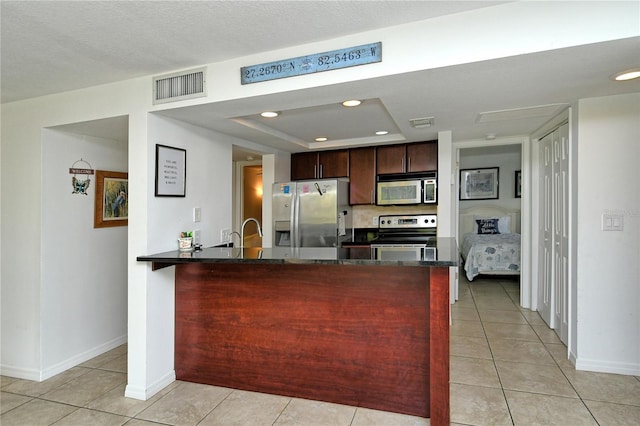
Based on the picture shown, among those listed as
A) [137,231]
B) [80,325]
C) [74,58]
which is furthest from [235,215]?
[74,58]

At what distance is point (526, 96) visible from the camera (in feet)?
8.09

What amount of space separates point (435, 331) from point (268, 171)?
313 centimetres

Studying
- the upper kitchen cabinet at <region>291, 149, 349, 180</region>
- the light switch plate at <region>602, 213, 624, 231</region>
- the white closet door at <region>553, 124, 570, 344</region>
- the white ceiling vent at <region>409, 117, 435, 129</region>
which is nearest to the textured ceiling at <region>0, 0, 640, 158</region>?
the white ceiling vent at <region>409, 117, 435, 129</region>

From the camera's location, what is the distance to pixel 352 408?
233 cm

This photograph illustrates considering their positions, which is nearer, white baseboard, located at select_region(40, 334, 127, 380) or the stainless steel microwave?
white baseboard, located at select_region(40, 334, 127, 380)

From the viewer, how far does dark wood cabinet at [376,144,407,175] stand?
4.48 metres

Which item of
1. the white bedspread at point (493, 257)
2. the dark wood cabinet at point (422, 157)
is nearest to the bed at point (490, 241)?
the white bedspread at point (493, 257)

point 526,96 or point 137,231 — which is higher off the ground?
point 526,96

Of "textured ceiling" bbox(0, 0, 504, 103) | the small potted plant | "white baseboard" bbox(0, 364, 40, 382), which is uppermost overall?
"textured ceiling" bbox(0, 0, 504, 103)

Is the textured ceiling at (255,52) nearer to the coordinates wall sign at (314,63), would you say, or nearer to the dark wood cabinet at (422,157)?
the coordinates wall sign at (314,63)

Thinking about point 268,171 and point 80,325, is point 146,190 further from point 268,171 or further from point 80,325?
point 268,171

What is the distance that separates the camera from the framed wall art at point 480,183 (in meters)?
7.25

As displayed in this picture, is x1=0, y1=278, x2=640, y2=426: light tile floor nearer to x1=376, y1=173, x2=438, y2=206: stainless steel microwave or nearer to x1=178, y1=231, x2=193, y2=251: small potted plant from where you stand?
x1=178, y1=231, x2=193, y2=251: small potted plant

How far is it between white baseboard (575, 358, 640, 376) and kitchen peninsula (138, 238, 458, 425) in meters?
1.44
